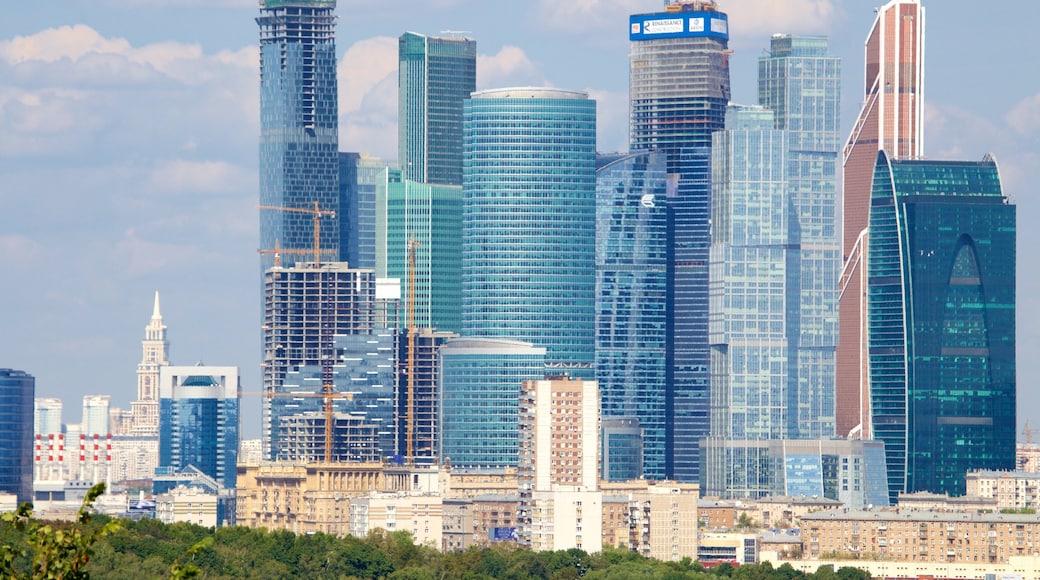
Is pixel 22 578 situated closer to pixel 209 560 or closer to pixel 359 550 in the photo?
pixel 209 560

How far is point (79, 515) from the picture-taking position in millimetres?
46062

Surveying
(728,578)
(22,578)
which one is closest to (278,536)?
(728,578)

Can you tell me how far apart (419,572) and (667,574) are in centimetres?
2097

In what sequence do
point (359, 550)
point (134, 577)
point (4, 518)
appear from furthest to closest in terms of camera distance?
point (359, 550) < point (134, 577) < point (4, 518)

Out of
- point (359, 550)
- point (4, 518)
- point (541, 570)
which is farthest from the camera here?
point (541, 570)

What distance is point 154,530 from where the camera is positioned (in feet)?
599

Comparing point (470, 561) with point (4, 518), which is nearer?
point (4, 518)

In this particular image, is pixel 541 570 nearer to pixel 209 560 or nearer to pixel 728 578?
pixel 728 578

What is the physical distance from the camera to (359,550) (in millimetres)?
178875

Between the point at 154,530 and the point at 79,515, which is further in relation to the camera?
the point at 154,530

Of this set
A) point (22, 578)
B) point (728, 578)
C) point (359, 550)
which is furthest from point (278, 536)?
point (22, 578)

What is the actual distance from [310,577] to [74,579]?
412ft

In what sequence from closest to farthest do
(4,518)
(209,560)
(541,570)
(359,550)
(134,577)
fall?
(4,518) < (134,577) < (209,560) < (359,550) < (541,570)

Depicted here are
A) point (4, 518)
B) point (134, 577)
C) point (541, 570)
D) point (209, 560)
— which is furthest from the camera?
point (541, 570)
